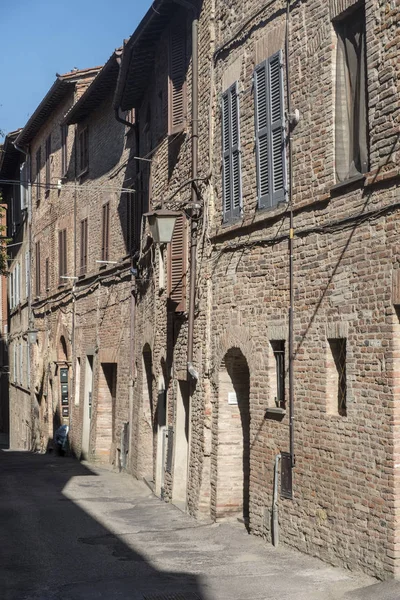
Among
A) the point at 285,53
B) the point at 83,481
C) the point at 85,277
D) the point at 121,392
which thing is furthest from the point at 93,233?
the point at 285,53

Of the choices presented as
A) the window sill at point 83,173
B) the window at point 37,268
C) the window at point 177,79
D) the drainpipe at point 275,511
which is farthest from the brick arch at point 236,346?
the window at point 37,268

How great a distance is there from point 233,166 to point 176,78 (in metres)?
3.46

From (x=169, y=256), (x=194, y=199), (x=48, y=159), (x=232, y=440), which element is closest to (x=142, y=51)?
(x=169, y=256)

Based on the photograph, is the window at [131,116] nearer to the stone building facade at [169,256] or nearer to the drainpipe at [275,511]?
the stone building facade at [169,256]

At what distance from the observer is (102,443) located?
2333 centimetres

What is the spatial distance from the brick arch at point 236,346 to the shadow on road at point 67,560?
8.98 ft

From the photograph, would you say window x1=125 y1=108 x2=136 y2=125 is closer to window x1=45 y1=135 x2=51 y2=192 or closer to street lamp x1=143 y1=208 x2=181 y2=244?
street lamp x1=143 y1=208 x2=181 y2=244

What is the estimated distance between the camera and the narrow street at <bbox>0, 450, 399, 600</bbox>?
9820mm

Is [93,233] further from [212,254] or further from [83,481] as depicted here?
[212,254]

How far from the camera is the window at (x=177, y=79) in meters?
16.0

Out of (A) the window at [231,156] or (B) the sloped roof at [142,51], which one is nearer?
(A) the window at [231,156]

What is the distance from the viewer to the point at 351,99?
10.5 meters

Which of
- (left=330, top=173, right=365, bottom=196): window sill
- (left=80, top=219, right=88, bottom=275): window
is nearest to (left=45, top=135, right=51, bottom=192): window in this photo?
(left=80, top=219, right=88, bottom=275): window

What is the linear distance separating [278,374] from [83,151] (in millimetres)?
14765
